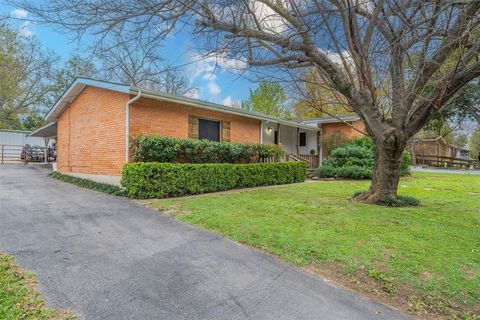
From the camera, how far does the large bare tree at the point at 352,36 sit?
4.74 m

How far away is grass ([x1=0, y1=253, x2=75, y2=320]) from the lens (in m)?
2.39

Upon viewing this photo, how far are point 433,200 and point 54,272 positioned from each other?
9.61 meters

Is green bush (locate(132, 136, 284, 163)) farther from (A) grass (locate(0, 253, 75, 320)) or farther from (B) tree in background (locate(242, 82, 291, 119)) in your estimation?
(B) tree in background (locate(242, 82, 291, 119))

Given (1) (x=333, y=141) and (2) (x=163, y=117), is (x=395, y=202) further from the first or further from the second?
(1) (x=333, y=141)

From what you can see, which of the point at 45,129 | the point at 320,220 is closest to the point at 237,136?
the point at 320,220

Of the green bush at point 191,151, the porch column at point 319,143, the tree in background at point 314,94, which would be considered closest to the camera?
the tree in background at point 314,94

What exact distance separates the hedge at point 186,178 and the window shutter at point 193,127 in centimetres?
227

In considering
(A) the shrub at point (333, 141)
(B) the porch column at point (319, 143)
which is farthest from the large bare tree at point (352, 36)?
(B) the porch column at point (319, 143)

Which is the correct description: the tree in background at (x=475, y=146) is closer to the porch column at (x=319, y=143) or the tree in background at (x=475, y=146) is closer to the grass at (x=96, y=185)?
the porch column at (x=319, y=143)

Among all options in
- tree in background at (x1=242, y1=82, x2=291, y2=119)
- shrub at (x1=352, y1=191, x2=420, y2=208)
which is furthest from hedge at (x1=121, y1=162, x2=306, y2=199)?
tree in background at (x1=242, y1=82, x2=291, y2=119)

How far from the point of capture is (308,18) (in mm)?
5801

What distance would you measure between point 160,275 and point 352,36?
634cm

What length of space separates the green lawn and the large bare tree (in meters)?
1.82

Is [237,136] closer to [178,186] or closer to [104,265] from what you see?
[178,186]
